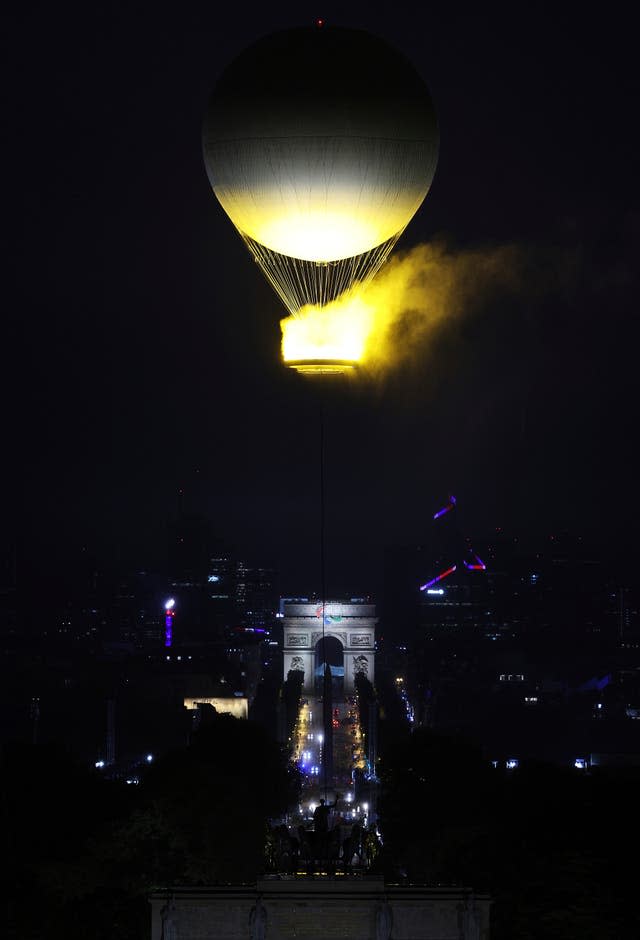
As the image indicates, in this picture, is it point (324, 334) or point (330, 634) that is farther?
point (330, 634)

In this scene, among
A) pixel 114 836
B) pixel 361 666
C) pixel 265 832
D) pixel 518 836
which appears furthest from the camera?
pixel 361 666

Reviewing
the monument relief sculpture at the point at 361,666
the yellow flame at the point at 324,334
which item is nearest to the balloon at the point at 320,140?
the yellow flame at the point at 324,334

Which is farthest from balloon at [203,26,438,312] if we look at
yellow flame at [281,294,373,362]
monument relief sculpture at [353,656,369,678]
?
monument relief sculpture at [353,656,369,678]

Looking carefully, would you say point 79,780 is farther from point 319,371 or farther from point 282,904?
point 282,904

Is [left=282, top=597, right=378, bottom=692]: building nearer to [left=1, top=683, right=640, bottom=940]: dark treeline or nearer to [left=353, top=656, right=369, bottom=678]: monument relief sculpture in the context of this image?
[left=353, top=656, right=369, bottom=678]: monument relief sculpture

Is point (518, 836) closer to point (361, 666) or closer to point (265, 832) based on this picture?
point (265, 832)

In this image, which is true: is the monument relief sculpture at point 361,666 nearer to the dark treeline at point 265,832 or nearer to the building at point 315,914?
the dark treeline at point 265,832

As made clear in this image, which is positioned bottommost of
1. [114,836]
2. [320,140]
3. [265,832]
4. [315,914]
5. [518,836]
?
[315,914]

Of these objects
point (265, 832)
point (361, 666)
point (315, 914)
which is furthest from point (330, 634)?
point (315, 914)

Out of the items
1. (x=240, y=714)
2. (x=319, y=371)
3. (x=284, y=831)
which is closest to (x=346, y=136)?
(x=319, y=371)
